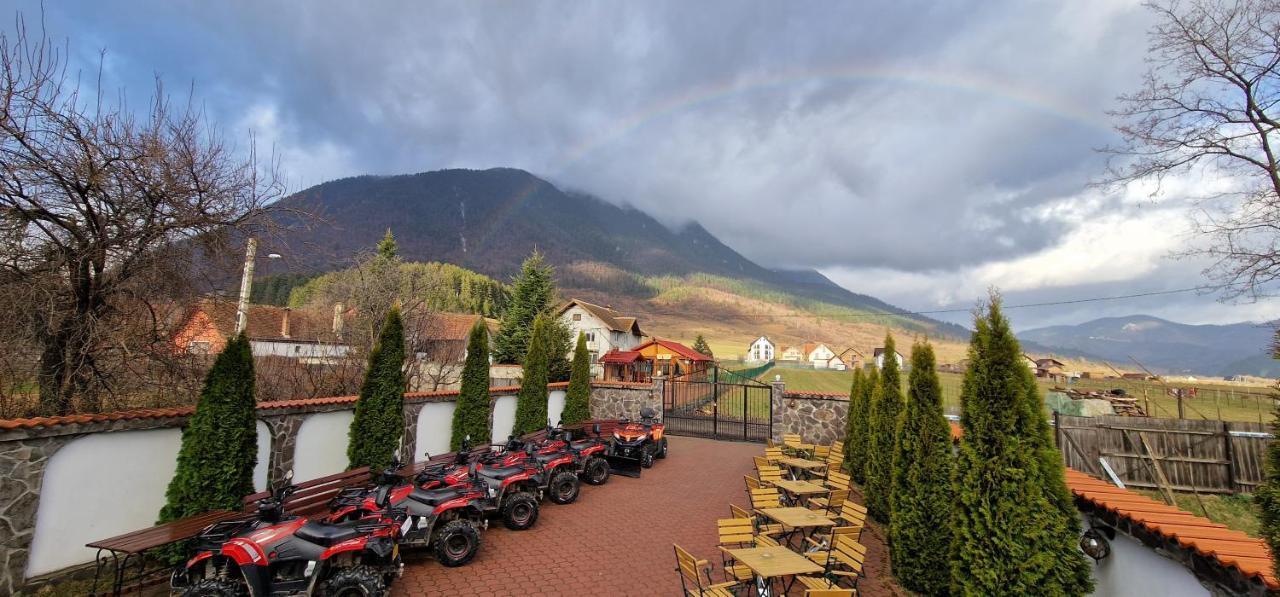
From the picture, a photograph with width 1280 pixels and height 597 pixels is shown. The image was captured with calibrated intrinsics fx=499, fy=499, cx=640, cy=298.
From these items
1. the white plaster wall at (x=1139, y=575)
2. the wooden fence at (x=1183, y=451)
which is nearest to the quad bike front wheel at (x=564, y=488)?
the white plaster wall at (x=1139, y=575)

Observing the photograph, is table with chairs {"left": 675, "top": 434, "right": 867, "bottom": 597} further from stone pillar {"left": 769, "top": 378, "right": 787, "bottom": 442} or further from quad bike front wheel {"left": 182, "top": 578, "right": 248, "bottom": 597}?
stone pillar {"left": 769, "top": 378, "right": 787, "bottom": 442}

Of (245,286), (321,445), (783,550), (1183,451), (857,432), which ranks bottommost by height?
(1183,451)

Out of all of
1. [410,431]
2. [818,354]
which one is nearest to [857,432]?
[410,431]

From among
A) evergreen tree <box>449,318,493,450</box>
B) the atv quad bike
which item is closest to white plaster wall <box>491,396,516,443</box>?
evergreen tree <box>449,318,493,450</box>

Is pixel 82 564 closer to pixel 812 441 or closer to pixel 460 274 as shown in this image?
pixel 812 441

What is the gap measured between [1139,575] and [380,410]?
9778 mm

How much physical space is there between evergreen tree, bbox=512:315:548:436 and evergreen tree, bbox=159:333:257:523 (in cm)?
772

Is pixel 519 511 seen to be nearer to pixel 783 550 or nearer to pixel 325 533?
pixel 325 533

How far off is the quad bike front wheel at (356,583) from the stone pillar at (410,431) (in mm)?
6112

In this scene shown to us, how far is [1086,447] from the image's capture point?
1232cm

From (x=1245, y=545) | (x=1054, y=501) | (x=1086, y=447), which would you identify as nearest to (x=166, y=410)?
(x=1054, y=501)

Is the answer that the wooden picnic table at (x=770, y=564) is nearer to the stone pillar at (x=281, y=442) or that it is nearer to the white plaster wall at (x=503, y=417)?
the stone pillar at (x=281, y=442)

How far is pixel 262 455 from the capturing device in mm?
7480

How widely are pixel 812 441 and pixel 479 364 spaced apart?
33.5 ft
